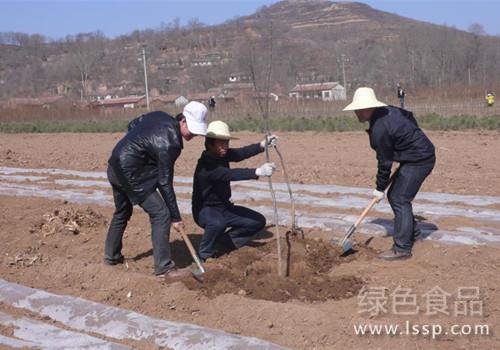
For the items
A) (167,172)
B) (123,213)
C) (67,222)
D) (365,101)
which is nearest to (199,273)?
(167,172)

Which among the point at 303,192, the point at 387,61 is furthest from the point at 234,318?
the point at 387,61

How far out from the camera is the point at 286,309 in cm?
423

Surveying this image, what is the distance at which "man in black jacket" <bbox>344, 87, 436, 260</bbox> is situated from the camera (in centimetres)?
536

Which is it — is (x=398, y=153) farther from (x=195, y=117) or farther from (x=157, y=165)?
(x=157, y=165)

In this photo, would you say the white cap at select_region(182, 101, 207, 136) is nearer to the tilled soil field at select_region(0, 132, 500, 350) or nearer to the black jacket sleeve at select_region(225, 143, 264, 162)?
the black jacket sleeve at select_region(225, 143, 264, 162)

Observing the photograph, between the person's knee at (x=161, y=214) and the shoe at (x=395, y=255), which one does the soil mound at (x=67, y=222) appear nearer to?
the person's knee at (x=161, y=214)

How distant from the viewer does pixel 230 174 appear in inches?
216

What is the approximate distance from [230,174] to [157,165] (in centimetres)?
64

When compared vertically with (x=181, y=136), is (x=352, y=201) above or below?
below

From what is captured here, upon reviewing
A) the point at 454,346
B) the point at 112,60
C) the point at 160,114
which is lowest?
the point at 454,346

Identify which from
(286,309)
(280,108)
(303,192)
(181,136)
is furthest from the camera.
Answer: (280,108)

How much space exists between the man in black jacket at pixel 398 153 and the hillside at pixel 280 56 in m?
3.52

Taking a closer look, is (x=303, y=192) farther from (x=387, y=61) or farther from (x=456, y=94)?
(x=387, y=61)

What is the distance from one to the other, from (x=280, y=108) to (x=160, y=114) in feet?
86.4
